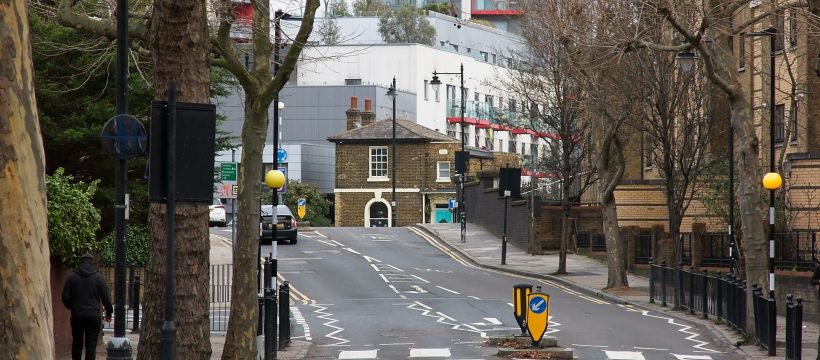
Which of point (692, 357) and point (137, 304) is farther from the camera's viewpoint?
point (137, 304)

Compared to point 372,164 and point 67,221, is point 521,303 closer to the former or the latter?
point 67,221

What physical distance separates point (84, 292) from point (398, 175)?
60.4m

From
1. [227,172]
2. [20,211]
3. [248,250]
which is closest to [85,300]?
[248,250]

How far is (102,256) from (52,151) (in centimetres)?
287

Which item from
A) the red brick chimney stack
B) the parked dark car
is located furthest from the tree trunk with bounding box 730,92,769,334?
the red brick chimney stack

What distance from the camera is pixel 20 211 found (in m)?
6.36

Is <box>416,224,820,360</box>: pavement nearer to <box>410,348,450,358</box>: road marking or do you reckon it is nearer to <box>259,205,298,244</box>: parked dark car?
<box>410,348,450,358</box>: road marking

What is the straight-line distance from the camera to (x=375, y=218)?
259 ft

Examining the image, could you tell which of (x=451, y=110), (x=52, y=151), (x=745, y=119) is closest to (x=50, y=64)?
(x=52, y=151)

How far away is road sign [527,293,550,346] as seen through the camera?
2103 centimetres

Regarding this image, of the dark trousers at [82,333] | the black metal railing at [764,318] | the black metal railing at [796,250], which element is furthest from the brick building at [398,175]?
the dark trousers at [82,333]

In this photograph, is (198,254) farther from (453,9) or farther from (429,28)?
(453,9)

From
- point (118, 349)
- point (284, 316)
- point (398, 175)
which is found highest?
point (398, 175)

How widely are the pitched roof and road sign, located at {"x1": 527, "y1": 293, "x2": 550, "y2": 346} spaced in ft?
178
